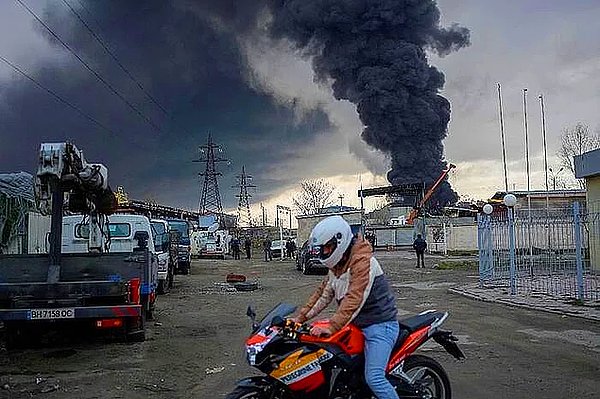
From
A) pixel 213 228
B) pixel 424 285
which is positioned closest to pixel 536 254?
pixel 424 285

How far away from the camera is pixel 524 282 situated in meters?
22.0

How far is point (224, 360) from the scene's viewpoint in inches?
406

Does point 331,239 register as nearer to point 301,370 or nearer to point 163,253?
point 301,370

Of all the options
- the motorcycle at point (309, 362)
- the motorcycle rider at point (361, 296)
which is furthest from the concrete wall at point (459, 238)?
the motorcycle rider at point (361, 296)

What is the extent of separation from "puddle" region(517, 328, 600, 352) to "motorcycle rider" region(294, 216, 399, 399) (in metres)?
6.14

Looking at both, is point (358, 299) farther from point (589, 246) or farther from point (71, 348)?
point (589, 246)

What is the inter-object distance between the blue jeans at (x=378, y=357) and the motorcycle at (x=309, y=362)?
0.07 meters

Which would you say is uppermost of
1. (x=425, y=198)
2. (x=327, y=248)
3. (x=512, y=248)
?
(x=425, y=198)

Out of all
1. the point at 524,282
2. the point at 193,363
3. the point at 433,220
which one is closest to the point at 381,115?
the point at 433,220

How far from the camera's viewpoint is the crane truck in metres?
10.8

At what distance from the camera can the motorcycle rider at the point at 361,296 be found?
556cm

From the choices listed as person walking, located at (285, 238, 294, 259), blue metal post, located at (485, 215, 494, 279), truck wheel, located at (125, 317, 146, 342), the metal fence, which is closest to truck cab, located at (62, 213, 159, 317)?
truck wheel, located at (125, 317, 146, 342)

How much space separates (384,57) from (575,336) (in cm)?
5856

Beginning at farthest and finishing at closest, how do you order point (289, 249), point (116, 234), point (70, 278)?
point (289, 249), point (116, 234), point (70, 278)
